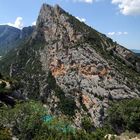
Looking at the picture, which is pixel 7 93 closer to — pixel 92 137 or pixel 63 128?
pixel 63 128

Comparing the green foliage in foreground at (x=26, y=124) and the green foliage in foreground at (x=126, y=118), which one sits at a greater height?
the green foliage in foreground at (x=26, y=124)

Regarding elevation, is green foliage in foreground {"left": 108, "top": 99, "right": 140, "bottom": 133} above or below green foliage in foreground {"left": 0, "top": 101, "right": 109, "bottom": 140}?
below

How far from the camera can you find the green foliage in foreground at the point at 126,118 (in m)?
161

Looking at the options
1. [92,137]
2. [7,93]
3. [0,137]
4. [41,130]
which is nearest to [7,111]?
[41,130]

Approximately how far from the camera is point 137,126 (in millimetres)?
159375

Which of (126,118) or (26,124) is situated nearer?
(26,124)

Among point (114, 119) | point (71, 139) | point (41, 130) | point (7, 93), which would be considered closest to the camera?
point (71, 139)

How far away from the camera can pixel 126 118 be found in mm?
166750

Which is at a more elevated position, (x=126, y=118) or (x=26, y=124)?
(x=26, y=124)

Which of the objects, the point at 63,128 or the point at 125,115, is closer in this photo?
the point at 63,128

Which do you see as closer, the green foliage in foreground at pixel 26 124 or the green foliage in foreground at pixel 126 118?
the green foliage in foreground at pixel 26 124

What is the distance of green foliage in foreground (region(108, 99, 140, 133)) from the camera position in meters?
161

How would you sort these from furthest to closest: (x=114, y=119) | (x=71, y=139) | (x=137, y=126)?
(x=114, y=119) → (x=137, y=126) → (x=71, y=139)

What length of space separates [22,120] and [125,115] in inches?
2915
